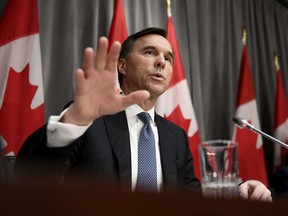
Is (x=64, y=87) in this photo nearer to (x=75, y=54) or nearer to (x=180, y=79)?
(x=75, y=54)

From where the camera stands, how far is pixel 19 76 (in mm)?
2057

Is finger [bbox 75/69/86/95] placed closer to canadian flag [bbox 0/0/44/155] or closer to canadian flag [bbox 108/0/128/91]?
canadian flag [bbox 0/0/44/155]

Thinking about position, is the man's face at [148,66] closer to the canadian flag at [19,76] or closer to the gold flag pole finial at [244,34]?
the canadian flag at [19,76]

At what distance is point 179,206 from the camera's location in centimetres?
26

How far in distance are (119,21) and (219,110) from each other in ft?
4.31

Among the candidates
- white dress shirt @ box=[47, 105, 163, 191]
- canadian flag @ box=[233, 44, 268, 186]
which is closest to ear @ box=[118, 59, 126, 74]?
white dress shirt @ box=[47, 105, 163, 191]

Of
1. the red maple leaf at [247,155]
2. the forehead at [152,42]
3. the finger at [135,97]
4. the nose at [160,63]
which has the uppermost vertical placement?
the forehead at [152,42]

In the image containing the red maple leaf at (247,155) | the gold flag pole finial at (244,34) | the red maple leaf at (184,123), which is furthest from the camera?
the gold flag pole finial at (244,34)

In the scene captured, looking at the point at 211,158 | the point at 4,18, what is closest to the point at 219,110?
the point at 4,18

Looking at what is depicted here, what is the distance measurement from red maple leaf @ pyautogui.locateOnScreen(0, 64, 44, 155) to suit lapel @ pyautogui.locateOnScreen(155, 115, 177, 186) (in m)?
0.69

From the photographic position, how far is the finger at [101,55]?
94cm

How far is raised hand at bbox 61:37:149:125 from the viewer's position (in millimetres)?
971

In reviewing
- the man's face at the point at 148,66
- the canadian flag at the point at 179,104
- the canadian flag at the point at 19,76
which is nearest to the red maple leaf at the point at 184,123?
the canadian flag at the point at 179,104

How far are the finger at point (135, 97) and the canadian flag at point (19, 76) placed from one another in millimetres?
1119
